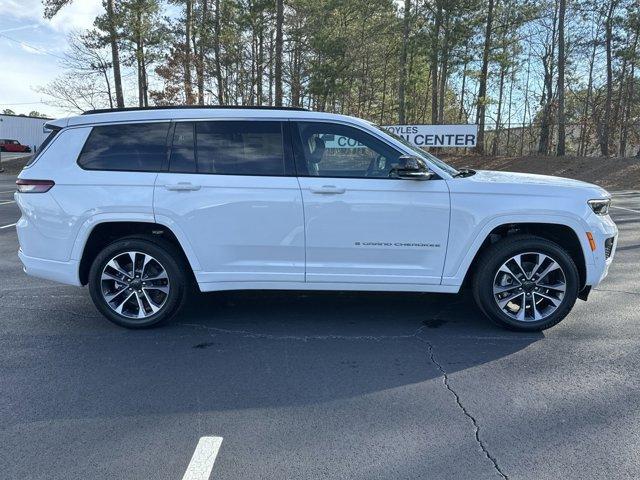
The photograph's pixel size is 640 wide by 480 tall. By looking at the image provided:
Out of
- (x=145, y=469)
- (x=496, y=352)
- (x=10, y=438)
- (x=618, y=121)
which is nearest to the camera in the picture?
(x=145, y=469)

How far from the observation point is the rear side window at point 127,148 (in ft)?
15.1

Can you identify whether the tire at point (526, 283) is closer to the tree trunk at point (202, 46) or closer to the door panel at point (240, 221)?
the door panel at point (240, 221)

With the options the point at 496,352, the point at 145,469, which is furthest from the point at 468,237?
the point at 145,469

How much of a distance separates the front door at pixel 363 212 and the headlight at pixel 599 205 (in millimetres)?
1292

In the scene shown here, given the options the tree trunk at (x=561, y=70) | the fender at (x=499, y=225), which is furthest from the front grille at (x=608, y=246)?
the tree trunk at (x=561, y=70)

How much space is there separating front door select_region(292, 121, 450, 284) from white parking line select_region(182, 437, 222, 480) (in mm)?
1886

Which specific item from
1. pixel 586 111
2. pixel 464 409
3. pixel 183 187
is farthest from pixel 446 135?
pixel 586 111

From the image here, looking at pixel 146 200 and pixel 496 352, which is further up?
pixel 146 200

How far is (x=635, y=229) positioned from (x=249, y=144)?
9.05 m

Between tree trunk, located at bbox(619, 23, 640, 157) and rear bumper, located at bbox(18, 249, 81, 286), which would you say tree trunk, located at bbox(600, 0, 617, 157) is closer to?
tree trunk, located at bbox(619, 23, 640, 157)

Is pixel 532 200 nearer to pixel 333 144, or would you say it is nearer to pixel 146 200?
pixel 333 144

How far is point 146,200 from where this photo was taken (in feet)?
14.7

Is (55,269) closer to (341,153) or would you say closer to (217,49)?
(341,153)

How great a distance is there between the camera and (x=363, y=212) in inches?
173
